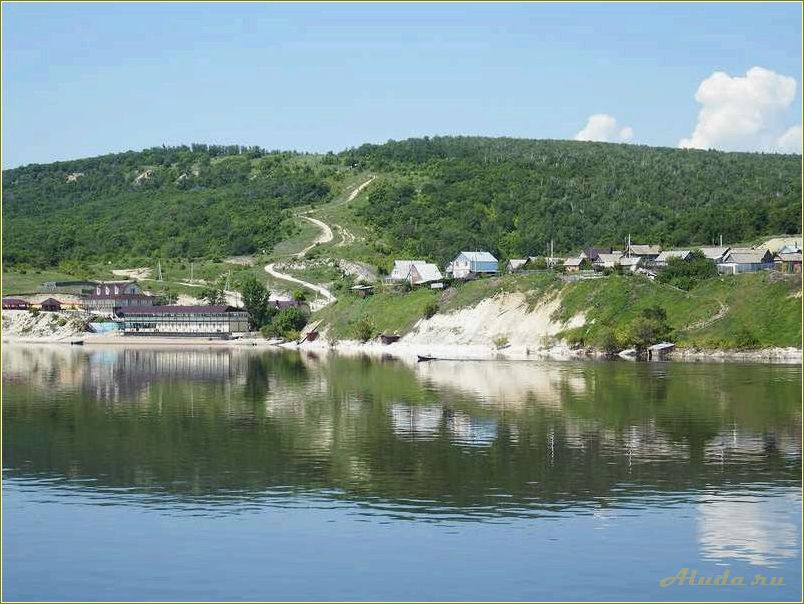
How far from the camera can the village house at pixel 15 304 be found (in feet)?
580

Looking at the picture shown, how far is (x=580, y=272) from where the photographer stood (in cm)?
13688

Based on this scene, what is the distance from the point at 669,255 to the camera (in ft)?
481

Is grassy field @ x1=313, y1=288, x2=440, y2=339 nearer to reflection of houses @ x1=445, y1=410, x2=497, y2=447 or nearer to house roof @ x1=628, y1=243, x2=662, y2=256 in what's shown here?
house roof @ x1=628, y1=243, x2=662, y2=256

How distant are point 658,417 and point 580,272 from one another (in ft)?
237

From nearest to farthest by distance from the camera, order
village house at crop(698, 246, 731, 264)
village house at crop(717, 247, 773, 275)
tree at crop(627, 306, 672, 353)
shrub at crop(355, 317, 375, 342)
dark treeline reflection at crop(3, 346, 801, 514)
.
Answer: dark treeline reflection at crop(3, 346, 801, 514)
tree at crop(627, 306, 672, 353)
village house at crop(717, 247, 773, 275)
shrub at crop(355, 317, 375, 342)
village house at crop(698, 246, 731, 264)

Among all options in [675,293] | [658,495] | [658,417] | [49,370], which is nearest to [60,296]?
[49,370]

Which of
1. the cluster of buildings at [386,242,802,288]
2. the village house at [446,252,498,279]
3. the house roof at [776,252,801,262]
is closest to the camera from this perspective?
the cluster of buildings at [386,242,802,288]

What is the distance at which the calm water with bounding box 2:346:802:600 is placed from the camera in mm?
33375

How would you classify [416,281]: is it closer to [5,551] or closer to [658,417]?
[658,417]

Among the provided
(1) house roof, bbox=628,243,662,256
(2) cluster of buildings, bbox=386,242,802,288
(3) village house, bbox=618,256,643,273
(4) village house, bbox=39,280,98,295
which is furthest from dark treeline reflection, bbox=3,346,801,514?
(4) village house, bbox=39,280,98,295

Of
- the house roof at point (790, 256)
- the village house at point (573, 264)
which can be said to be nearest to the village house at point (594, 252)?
the village house at point (573, 264)

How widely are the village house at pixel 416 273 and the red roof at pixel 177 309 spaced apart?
21.4 meters

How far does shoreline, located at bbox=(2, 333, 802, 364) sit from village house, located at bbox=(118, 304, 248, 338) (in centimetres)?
251

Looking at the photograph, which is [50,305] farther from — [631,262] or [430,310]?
[631,262]
